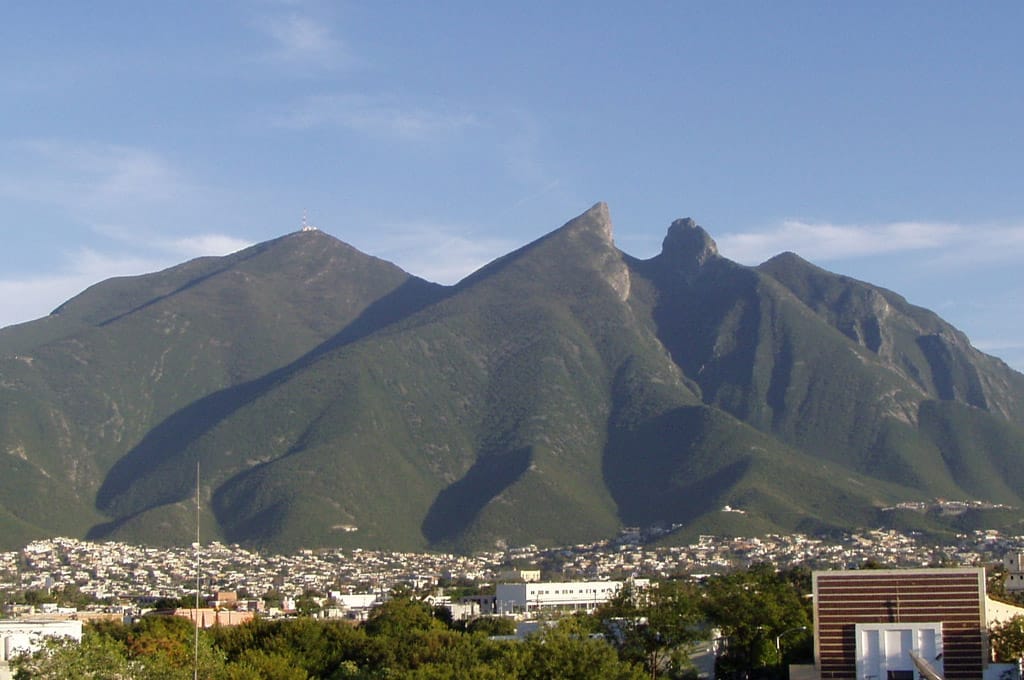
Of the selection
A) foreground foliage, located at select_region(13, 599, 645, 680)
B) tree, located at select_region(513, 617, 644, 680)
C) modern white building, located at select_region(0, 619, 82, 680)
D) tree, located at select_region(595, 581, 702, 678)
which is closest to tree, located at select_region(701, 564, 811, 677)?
tree, located at select_region(595, 581, 702, 678)

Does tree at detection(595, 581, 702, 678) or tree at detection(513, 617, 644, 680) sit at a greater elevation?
tree at detection(595, 581, 702, 678)

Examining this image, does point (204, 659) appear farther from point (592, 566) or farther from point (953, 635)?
Answer: point (592, 566)

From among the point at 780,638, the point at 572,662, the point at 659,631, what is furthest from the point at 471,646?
the point at 780,638

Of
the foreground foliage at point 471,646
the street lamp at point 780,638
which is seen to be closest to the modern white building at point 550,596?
the foreground foliage at point 471,646

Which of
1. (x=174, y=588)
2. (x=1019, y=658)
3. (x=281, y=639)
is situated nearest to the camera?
(x=1019, y=658)

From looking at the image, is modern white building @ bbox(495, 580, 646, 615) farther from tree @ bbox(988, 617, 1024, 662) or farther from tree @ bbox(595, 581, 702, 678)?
tree @ bbox(988, 617, 1024, 662)

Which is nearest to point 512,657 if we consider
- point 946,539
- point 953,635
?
point 953,635

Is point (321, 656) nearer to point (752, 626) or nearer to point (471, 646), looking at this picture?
point (471, 646)

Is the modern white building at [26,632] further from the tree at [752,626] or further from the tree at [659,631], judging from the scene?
the tree at [752,626]
